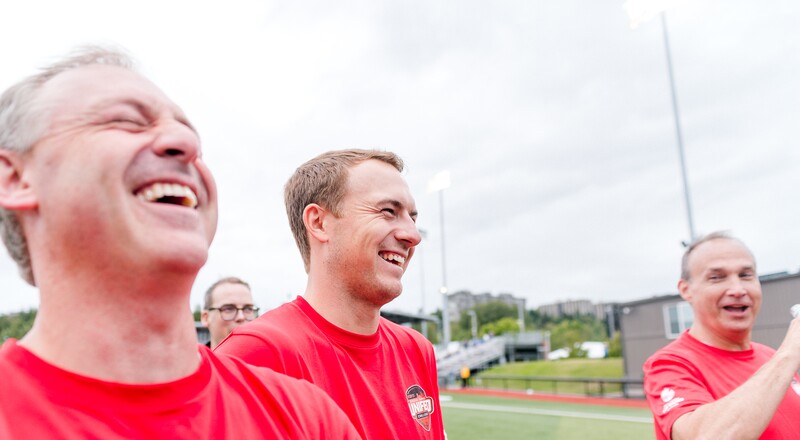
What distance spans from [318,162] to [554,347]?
78.7 meters

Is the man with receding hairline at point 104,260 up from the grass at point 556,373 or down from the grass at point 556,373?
up

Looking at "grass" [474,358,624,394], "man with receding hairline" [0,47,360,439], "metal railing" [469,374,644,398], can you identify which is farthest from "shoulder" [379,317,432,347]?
"grass" [474,358,624,394]

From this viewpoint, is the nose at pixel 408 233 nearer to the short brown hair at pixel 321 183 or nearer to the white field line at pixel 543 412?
the short brown hair at pixel 321 183

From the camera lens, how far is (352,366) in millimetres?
2523

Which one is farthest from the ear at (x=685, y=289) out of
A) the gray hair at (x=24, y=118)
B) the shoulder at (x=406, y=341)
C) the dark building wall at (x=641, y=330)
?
the dark building wall at (x=641, y=330)

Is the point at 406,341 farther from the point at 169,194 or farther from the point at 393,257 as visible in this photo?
the point at 169,194

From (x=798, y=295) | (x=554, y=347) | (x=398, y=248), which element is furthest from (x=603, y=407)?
(x=554, y=347)

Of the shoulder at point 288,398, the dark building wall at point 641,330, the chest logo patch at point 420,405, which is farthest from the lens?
the dark building wall at point 641,330

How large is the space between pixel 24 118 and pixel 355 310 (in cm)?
167

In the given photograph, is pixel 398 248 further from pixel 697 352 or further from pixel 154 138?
pixel 697 352

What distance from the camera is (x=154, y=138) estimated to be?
134 cm

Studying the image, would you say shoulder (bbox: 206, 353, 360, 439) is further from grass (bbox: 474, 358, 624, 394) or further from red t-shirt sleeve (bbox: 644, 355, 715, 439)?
grass (bbox: 474, 358, 624, 394)

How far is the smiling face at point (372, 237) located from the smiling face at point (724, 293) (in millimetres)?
2046

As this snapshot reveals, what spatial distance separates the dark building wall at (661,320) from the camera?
19844 millimetres
